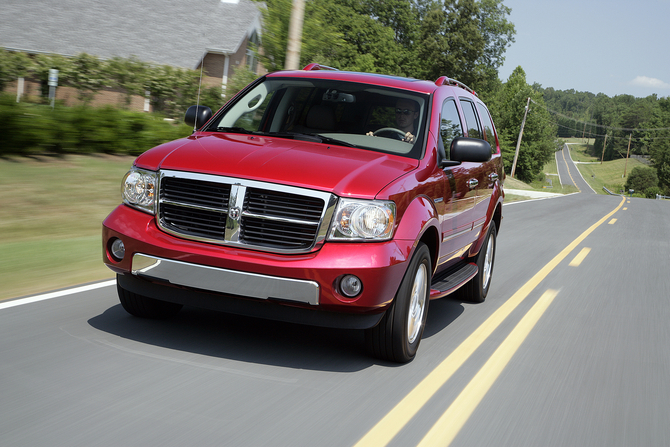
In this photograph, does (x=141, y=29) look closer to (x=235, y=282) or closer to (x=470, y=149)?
(x=470, y=149)

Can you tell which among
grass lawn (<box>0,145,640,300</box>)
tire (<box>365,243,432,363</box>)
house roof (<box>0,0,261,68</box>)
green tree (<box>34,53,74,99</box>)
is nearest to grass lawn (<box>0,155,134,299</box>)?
grass lawn (<box>0,145,640,300</box>)

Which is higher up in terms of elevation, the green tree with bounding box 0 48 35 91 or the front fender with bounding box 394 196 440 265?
the green tree with bounding box 0 48 35 91

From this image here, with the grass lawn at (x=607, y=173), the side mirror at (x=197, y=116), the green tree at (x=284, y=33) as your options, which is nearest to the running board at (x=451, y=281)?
the side mirror at (x=197, y=116)

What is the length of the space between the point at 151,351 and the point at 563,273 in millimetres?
7129

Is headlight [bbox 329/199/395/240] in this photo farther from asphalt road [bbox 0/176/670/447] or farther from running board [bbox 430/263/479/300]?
running board [bbox 430/263/479/300]

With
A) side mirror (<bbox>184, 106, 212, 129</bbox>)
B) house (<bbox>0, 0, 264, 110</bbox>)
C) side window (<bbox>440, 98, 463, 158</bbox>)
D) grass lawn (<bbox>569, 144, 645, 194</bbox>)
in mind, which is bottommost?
grass lawn (<bbox>569, 144, 645, 194</bbox>)

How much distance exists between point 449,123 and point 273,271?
101 inches

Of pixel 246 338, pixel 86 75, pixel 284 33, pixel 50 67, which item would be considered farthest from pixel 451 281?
pixel 50 67

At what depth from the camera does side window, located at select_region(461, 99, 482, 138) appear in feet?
22.0

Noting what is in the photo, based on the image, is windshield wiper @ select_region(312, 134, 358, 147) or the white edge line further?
the white edge line

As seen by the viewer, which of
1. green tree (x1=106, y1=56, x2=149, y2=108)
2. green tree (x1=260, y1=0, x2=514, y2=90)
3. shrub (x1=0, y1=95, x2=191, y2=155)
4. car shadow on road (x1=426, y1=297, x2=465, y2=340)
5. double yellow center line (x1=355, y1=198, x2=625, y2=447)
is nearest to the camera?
double yellow center line (x1=355, y1=198, x2=625, y2=447)

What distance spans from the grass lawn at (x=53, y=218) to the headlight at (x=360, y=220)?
3154 millimetres

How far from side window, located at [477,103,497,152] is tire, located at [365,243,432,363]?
3.08 meters

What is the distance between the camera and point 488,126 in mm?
7930
